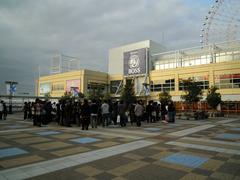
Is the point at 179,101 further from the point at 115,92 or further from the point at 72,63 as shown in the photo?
the point at 72,63

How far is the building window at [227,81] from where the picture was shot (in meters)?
43.2

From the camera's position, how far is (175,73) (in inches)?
2093

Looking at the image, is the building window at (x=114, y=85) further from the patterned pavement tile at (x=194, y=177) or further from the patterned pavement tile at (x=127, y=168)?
the patterned pavement tile at (x=194, y=177)

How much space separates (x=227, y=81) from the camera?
44.6m

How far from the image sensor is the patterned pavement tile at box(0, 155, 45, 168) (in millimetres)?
5809

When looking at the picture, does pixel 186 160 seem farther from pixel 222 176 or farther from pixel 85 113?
pixel 85 113

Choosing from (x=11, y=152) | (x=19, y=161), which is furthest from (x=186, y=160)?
(x=11, y=152)

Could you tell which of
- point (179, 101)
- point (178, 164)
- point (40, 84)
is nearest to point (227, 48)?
point (179, 101)

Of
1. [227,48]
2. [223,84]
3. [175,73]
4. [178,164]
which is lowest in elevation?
[178,164]

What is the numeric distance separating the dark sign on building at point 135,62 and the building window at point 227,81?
2005cm

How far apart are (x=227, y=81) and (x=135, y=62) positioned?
26216 millimetres

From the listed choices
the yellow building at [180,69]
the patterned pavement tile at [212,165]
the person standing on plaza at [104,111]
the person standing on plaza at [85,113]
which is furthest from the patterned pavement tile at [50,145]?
the yellow building at [180,69]

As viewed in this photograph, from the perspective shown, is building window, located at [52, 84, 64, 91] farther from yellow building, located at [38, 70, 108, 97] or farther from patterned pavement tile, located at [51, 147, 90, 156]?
patterned pavement tile, located at [51, 147, 90, 156]

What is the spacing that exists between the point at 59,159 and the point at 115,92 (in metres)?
62.8
